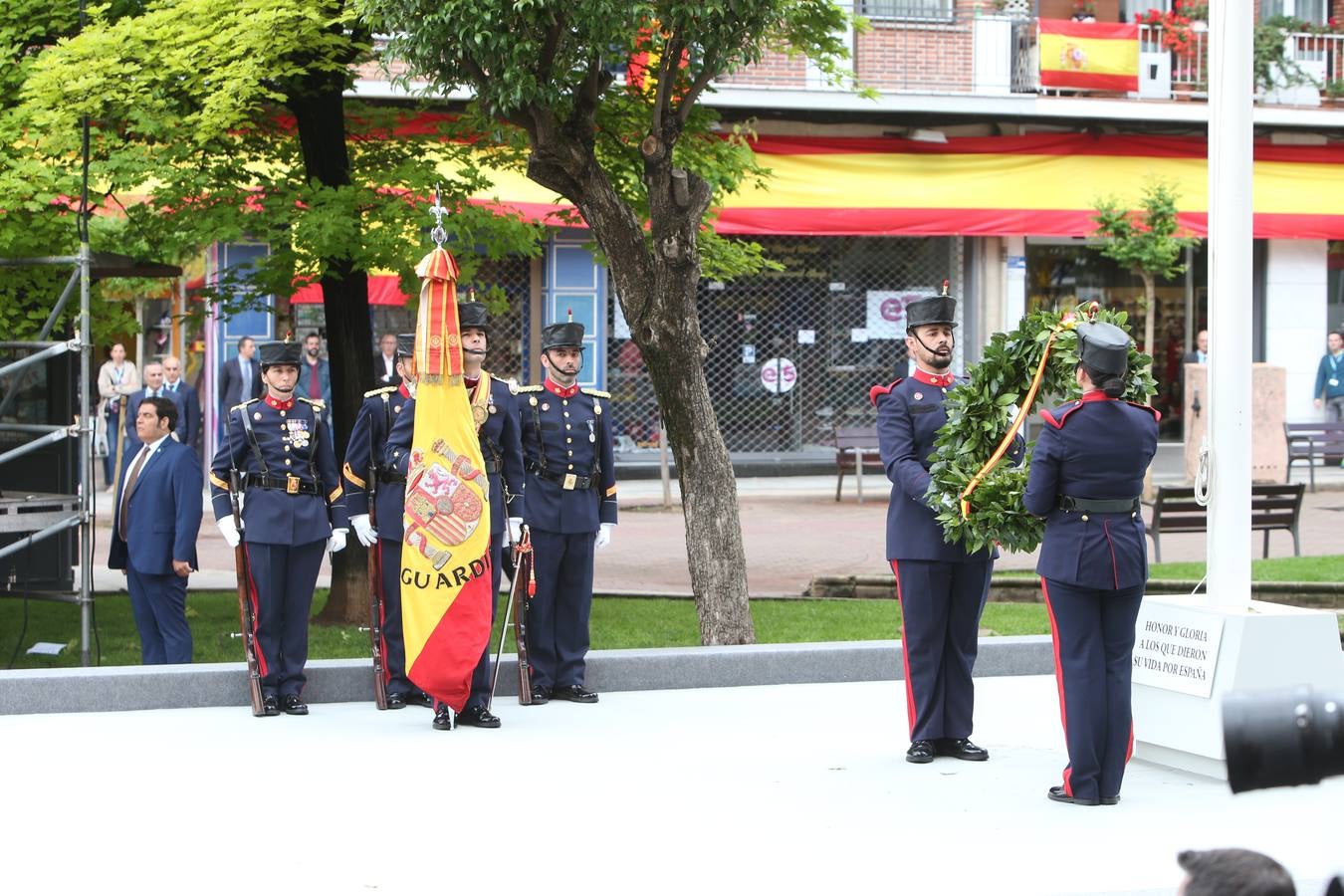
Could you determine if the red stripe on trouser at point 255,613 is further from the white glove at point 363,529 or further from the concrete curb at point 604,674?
the white glove at point 363,529

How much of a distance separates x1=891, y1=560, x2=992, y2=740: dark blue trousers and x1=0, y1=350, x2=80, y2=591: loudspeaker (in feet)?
19.5

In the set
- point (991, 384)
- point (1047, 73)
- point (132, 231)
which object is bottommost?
point (991, 384)

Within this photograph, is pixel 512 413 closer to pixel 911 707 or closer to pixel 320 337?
pixel 911 707

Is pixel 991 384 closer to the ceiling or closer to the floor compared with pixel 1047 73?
closer to the floor

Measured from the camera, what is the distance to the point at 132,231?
11383 millimetres

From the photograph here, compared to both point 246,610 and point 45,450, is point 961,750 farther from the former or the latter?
point 45,450

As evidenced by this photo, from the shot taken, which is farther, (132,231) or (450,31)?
(132,231)

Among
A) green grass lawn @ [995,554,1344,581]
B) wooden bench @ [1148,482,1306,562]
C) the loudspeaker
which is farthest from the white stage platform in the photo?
wooden bench @ [1148,482,1306,562]

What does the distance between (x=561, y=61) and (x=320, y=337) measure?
12.4m

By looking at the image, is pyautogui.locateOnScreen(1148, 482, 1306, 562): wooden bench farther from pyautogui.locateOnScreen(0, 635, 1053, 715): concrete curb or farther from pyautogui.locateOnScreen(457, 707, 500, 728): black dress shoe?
pyautogui.locateOnScreen(457, 707, 500, 728): black dress shoe

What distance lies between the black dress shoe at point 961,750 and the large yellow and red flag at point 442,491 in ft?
7.38

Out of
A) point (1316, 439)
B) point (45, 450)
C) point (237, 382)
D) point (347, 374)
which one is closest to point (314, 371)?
point (237, 382)

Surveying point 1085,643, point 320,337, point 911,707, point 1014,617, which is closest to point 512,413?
point 911,707

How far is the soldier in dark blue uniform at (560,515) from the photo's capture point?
9.13 metres
